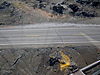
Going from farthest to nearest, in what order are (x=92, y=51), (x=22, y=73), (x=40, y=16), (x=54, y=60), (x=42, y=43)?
(x=40, y=16) < (x=42, y=43) < (x=92, y=51) < (x=54, y=60) < (x=22, y=73)

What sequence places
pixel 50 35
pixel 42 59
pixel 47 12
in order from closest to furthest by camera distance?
pixel 42 59, pixel 50 35, pixel 47 12

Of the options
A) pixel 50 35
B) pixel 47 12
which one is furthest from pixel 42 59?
pixel 47 12

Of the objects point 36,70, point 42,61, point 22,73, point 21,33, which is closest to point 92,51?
point 42,61

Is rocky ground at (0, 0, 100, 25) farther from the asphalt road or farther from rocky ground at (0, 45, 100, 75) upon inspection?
rocky ground at (0, 45, 100, 75)

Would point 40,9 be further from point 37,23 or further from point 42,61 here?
point 42,61

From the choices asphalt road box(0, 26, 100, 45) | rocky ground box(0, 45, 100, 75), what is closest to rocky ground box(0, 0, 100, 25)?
asphalt road box(0, 26, 100, 45)

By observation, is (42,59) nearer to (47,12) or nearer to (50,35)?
(50,35)

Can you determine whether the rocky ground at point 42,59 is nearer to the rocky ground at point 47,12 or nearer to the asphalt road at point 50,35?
the asphalt road at point 50,35
